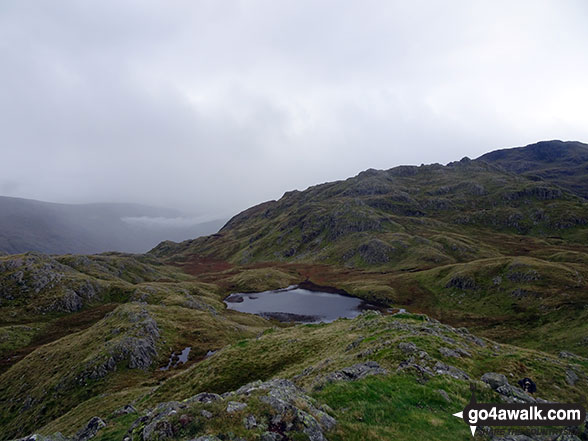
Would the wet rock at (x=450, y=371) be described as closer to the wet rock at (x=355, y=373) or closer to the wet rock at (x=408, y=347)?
the wet rock at (x=408, y=347)

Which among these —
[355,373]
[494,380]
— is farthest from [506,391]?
Answer: [355,373]

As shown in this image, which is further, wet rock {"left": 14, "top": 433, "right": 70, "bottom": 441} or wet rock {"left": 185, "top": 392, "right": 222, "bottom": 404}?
wet rock {"left": 185, "top": 392, "right": 222, "bottom": 404}

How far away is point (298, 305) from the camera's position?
118 meters

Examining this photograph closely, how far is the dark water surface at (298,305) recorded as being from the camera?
336 feet

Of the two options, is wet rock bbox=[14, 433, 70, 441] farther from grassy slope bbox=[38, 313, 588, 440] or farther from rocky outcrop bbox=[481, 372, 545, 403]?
rocky outcrop bbox=[481, 372, 545, 403]

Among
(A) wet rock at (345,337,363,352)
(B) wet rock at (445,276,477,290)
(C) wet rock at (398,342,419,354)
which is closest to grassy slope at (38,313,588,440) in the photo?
(A) wet rock at (345,337,363,352)

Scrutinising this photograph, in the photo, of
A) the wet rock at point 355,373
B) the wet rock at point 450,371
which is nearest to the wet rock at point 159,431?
the wet rock at point 355,373

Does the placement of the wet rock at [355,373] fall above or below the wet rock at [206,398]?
below

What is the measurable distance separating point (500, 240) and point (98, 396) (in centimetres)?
21839

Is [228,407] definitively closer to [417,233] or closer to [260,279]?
[260,279]

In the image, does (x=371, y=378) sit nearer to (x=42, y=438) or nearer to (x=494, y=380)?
(x=494, y=380)

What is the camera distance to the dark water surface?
336ft

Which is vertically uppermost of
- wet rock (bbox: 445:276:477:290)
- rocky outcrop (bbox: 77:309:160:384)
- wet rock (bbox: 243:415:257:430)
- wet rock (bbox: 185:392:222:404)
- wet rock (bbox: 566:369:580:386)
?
wet rock (bbox: 243:415:257:430)

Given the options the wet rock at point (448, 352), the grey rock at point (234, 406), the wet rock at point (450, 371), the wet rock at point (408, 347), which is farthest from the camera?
the wet rock at point (448, 352)
